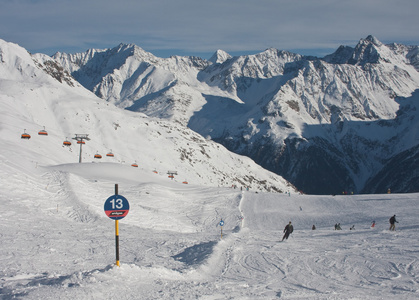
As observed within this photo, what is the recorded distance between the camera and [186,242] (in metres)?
22.5

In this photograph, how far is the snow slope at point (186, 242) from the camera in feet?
40.7

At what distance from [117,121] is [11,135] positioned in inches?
2530

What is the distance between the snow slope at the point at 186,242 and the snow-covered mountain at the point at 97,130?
25325 millimetres

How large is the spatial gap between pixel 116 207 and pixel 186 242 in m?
9.84

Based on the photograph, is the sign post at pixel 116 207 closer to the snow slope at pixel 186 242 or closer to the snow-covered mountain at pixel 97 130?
the snow slope at pixel 186 242

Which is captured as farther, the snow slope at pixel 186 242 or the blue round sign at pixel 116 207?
the blue round sign at pixel 116 207

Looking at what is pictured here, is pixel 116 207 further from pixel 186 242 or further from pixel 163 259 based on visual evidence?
pixel 186 242

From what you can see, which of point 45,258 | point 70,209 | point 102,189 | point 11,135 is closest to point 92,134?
point 11,135

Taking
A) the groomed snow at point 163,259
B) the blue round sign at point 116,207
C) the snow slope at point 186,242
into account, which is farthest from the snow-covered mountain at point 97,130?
the blue round sign at point 116,207

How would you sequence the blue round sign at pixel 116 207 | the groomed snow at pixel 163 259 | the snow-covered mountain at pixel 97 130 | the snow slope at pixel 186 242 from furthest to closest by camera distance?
the snow-covered mountain at pixel 97 130 → the blue round sign at pixel 116 207 → the snow slope at pixel 186 242 → the groomed snow at pixel 163 259

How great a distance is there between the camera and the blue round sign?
13.3m

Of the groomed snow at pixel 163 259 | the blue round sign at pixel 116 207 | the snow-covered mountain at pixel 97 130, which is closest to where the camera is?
the groomed snow at pixel 163 259

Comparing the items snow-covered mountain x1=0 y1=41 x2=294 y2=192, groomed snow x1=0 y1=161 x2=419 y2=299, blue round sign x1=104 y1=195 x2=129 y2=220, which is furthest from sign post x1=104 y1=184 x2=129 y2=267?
snow-covered mountain x1=0 y1=41 x2=294 y2=192

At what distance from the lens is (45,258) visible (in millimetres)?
15930
